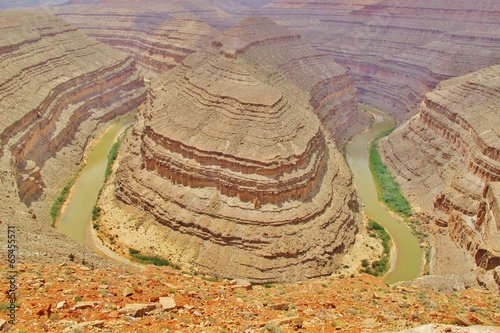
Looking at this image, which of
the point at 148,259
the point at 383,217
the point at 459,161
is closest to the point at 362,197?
the point at 383,217

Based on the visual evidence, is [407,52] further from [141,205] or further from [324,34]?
[141,205]

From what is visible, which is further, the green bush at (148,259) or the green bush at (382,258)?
the green bush at (382,258)

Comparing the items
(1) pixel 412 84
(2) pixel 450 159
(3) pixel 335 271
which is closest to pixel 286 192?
(3) pixel 335 271

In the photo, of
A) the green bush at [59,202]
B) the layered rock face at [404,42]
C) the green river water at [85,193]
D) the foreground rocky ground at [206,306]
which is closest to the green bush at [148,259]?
the green river water at [85,193]

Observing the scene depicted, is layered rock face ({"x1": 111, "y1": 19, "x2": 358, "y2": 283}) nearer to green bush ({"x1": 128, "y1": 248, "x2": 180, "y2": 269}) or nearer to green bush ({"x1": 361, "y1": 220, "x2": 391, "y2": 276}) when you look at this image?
green bush ({"x1": 128, "y1": 248, "x2": 180, "y2": 269})

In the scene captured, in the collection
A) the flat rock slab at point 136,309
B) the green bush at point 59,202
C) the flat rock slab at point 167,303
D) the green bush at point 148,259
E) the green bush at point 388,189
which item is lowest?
the flat rock slab at point 136,309

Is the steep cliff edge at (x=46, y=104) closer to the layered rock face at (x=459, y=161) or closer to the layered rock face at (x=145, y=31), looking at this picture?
the layered rock face at (x=145, y=31)

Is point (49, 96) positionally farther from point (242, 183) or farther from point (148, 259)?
point (242, 183)

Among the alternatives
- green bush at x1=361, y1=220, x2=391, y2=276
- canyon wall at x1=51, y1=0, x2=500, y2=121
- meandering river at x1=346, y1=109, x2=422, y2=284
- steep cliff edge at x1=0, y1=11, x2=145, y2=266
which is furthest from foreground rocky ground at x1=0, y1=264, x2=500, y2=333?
canyon wall at x1=51, y1=0, x2=500, y2=121
